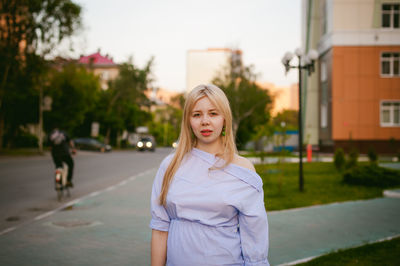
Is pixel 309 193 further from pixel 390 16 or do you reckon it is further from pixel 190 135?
pixel 390 16

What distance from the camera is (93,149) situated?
157 feet

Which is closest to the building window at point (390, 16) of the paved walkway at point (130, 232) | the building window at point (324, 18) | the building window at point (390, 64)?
the building window at point (390, 64)

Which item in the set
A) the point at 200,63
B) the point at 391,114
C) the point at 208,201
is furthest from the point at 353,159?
the point at 200,63

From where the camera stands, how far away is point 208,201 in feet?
7.24

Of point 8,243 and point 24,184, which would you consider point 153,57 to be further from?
point 8,243

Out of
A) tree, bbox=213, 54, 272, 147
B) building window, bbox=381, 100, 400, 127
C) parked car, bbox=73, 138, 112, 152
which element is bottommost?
parked car, bbox=73, 138, 112, 152

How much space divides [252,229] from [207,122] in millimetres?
624

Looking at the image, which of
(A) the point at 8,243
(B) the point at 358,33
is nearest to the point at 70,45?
(B) the point at 358,33

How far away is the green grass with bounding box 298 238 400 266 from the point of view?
5176 millimetres

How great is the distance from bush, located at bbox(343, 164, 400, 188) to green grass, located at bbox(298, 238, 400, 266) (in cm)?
780

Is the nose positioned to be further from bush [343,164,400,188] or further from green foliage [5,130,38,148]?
green foliage [5,130,38,148]

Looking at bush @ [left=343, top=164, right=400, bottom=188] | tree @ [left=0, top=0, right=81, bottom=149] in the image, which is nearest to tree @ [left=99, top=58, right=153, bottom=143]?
tree @ [left=0, top=0, right=81, bottom=149]

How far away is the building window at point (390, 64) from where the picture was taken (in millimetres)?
33469

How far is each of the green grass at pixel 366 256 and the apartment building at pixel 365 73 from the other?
93.2ft
